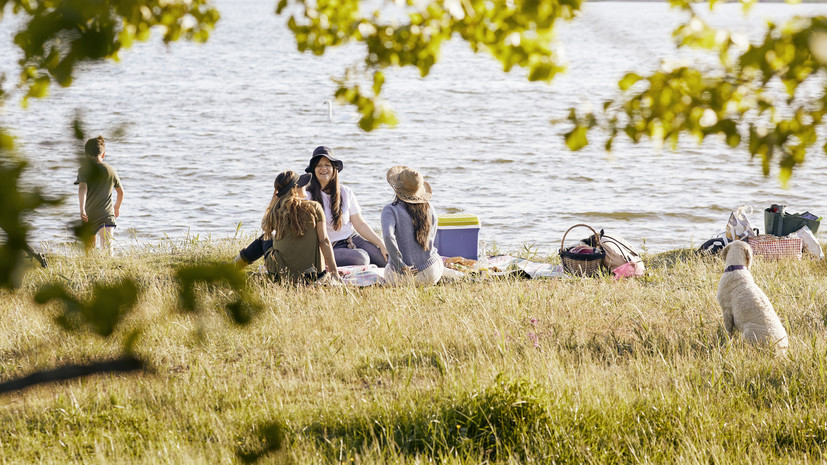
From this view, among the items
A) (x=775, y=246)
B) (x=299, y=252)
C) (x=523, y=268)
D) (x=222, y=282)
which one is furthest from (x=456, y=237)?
(x=222, y=282)

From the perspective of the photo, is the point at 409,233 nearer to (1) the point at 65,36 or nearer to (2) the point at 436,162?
(1) the point at 65,36

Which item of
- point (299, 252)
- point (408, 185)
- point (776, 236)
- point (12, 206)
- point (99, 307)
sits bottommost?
point (299, 252)

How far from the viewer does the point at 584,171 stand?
21.0 meters

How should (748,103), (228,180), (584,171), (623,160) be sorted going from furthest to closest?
1. (623,160)
2. (584,171)
3. (228,180)
4. (748,103)

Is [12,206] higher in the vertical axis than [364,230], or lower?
higher

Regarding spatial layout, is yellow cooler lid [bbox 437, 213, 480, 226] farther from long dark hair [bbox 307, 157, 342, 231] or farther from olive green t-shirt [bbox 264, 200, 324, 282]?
olive green t-shirt [bbox 264, 200, 324, 282]

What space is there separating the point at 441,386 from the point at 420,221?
10.7 ft

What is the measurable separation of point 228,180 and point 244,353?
14307mm

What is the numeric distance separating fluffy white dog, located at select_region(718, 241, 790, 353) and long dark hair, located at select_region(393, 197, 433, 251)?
3060mm

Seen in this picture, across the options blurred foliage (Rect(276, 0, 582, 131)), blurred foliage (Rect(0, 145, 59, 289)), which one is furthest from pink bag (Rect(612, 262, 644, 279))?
blurred foliage (Rect(0, 145, 59, 289))

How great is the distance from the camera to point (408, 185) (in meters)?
7.74

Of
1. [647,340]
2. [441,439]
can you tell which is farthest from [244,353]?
[647,340]

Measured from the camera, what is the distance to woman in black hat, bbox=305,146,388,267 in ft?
28.5

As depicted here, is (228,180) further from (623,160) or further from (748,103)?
(748,103)
